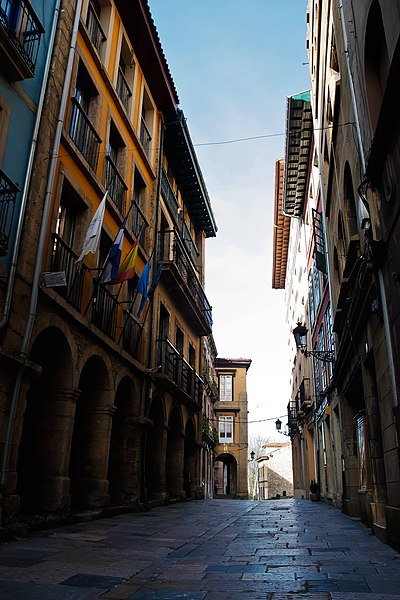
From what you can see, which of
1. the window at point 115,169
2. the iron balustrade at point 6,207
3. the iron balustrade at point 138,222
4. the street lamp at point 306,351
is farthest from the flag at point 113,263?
the street lamp at point 306,351

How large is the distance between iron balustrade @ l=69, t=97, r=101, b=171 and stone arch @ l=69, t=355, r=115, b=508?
4.59 metres

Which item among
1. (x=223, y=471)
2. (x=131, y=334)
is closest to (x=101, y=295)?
(x=131, y=334)

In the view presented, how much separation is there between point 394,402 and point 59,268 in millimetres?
6449

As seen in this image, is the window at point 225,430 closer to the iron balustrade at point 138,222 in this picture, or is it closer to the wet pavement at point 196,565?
the iron balustrade at point 138,222

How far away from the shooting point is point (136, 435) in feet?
46.8

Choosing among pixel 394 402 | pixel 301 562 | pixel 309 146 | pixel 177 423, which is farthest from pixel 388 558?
pixel 309 146

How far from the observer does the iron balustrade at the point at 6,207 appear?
309 inches

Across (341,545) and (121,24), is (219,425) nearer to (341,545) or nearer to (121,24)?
(121,24)

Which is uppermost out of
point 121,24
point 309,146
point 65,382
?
point 309,146

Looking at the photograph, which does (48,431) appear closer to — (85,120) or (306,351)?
(85,120)

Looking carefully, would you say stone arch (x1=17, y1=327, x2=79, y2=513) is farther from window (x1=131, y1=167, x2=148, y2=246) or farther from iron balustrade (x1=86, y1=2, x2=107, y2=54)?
iron balustrade (x1=86, y1=2, x2=107, y2=54)

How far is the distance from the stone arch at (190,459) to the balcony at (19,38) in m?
15.7

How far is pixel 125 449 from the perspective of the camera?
14.0 m

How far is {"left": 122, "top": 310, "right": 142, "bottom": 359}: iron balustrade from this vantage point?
14.0 meters
